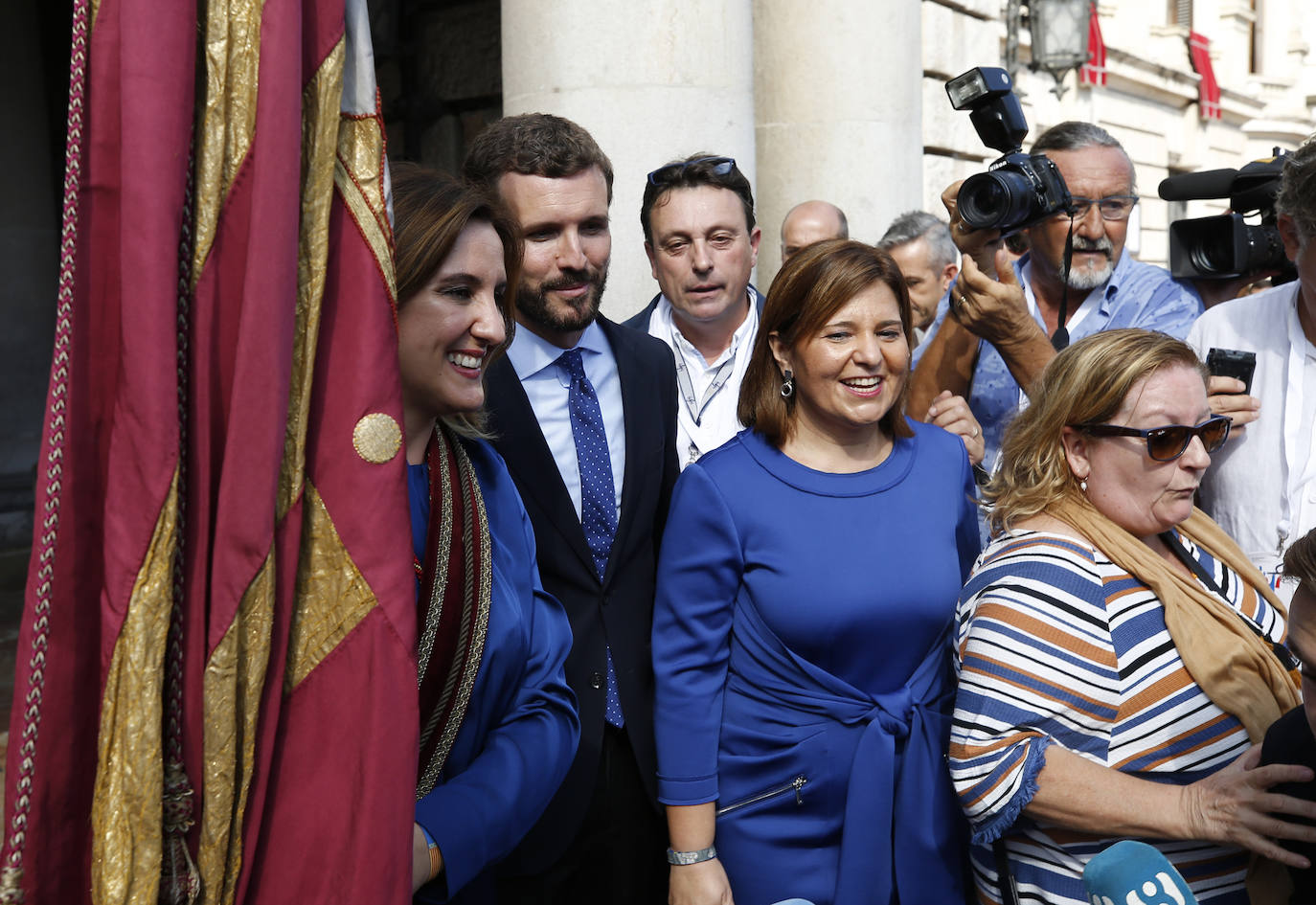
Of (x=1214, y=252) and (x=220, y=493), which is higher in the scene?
(x=1214, y=252)

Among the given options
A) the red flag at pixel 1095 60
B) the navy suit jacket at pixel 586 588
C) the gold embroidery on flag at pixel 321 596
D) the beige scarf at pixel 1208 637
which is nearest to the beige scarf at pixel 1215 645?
the beige scarf at pixel 1208 637

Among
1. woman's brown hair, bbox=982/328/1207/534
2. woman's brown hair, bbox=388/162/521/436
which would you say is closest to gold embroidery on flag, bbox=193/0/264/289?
woman's brown hair, bbox=388/162/521/436

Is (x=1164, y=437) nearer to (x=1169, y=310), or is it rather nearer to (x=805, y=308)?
(x=805, y=308)

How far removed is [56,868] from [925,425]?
1817 mm

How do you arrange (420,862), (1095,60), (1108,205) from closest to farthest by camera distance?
1. (420,862)
2. (1108,205)
3. (1095,60)

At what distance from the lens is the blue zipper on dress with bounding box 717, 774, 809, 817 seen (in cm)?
211

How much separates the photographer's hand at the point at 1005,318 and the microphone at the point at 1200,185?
629 millimetres

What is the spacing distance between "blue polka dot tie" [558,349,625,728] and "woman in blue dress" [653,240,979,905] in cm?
13

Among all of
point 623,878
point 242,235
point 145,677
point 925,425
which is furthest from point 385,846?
point 925,425

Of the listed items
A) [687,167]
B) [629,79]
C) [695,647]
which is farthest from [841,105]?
[695,647]

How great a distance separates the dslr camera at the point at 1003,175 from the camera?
104 inches

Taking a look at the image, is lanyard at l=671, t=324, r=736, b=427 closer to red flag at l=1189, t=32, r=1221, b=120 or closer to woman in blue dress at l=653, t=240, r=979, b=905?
woman in blue dress at l=653, t=240, r=979, b=905

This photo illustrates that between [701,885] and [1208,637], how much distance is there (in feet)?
3.28

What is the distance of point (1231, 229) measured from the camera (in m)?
2.89
